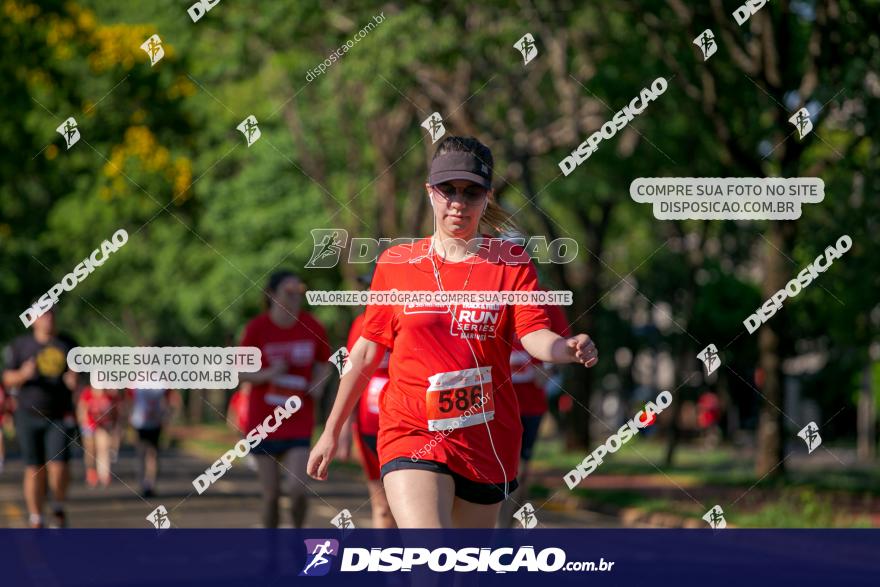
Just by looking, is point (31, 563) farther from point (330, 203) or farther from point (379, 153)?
point (330, 203)

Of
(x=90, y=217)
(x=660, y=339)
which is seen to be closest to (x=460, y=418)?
(x=90, y=217)

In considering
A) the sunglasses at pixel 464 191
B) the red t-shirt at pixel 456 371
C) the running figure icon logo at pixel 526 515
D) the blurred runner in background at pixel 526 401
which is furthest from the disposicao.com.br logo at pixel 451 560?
the running figure icon logo at pixel 526 515

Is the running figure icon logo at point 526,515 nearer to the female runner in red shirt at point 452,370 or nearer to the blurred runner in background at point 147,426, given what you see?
the female runner in red shirt at point 452,370

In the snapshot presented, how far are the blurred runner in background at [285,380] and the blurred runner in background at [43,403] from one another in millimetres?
2566

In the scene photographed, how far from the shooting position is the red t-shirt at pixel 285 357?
420 inches

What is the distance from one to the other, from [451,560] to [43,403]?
789 cm

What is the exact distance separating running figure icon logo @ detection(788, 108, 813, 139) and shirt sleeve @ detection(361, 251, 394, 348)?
1178 centimetres

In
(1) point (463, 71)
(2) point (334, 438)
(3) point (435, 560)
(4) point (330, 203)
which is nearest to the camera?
(3) point (435, 560)

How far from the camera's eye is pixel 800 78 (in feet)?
64.1

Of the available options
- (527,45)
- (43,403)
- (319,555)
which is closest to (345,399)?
(319,555)

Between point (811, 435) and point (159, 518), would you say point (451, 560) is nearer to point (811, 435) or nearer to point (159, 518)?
point (811, 435)

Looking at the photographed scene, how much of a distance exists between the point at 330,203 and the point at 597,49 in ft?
58.9

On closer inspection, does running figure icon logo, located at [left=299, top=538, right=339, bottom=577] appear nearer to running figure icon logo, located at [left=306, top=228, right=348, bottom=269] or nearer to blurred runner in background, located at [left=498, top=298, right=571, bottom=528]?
running figure icon logo, located at [left=306, top=228, right=348, bottom=269]

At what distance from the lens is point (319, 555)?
601 centimetres
